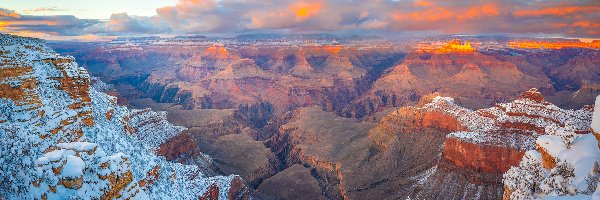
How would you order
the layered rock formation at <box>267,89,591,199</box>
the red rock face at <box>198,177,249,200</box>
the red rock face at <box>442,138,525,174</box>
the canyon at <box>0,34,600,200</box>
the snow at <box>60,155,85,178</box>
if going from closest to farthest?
the snow at <box>60,155,85,178</box>
the canyon at <box>0,34,600,200</box>
the red rock face at <box>198,177,249,200</box>
the red rock face at <box>442,138,525,174</box>
the layered rock formation at <box>267,89,591,199</box>

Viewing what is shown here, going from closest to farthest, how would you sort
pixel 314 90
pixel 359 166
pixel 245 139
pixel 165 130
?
pixel 165 130
pixel 359 166
pixel 245 139
pixel 314 90

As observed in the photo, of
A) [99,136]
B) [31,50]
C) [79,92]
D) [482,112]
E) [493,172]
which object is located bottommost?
[493,172]

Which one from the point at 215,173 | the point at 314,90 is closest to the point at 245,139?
the point at 215,173

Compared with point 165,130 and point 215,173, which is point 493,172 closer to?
point 215,173

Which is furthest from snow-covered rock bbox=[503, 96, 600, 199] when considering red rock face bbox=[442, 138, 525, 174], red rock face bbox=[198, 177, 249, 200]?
red rock face bbox=[442, 138, 525, 174]

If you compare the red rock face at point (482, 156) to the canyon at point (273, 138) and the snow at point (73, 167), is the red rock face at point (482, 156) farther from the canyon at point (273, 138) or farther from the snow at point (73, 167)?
the snow at point (73, 167)

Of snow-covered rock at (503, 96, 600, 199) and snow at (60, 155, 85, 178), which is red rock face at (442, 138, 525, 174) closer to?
snow-covered rock at (503, 96, 600, 199)

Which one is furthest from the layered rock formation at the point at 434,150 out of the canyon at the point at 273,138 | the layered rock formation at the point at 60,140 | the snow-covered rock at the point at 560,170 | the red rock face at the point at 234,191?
the layered rock formation at the point at 60,140
